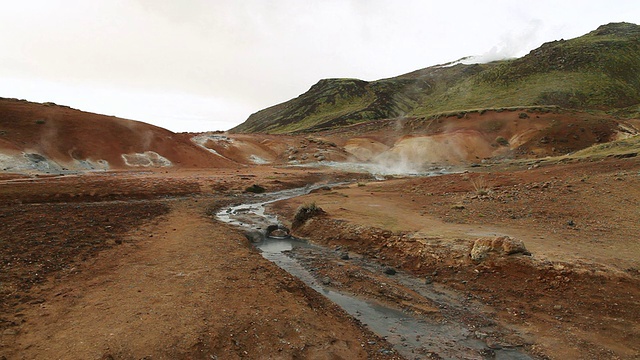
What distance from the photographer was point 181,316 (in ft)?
28.6

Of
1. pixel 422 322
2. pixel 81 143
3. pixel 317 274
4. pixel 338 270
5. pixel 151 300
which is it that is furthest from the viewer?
pixel 81 143

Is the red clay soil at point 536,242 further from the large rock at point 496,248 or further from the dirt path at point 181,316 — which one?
the dirt path at point 181,316

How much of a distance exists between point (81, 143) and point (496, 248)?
56.1 m

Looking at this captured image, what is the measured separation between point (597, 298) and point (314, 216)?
1372 centimetres

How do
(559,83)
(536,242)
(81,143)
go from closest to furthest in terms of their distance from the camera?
(536,242) → (81,143) → (559,83)

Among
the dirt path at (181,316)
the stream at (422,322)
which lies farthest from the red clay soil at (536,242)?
the dirt path at (181,316)

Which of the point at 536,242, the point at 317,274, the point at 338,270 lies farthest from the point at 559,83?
the point at 317,274

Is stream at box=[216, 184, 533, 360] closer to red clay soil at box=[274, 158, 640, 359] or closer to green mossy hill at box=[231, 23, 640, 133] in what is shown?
red clay soil at box=[274, 158, 640, 359]

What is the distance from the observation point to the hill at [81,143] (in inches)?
1720

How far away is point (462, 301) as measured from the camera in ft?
36.7

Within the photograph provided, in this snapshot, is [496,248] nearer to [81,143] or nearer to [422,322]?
[422,322]

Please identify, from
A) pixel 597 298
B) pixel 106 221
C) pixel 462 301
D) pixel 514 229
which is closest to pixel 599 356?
pixel 597 298

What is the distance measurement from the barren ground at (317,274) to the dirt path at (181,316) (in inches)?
1.6

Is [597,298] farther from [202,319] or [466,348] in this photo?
[202,319]
